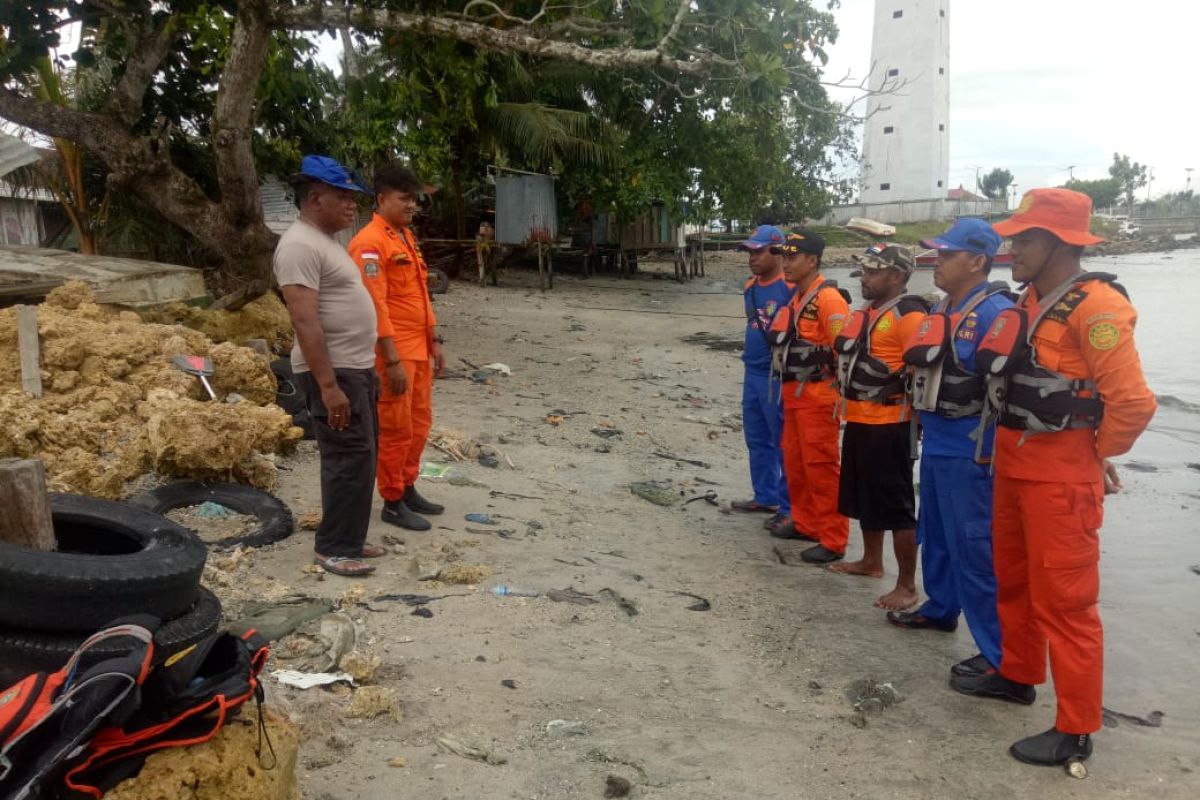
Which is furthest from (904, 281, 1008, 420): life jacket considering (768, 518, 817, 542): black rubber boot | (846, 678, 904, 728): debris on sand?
(768, 518, 817, 542): black rubber boot

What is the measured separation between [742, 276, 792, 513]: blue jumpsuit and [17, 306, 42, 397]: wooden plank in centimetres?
463

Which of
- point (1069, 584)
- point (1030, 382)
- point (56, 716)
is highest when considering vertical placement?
point (1030, 382)

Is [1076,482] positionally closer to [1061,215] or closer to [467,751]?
[1061,215]

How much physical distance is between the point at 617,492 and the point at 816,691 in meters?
3.18

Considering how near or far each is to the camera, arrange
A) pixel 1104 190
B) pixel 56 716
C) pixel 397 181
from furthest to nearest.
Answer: pixel 1104 190
pixel 397 181
pixel 56 716

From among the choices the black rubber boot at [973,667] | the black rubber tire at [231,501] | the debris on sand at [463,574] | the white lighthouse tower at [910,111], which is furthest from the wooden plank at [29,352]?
the white lighthouse tower at [910,111]

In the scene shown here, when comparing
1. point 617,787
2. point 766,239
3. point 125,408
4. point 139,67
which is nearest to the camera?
point 617,787

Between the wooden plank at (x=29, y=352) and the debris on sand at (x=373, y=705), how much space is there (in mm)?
4075

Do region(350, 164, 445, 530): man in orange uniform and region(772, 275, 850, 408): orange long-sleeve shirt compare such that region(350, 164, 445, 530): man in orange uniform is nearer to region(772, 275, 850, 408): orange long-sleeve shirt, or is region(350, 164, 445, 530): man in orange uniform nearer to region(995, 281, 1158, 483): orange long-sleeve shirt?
region(772, 275, 850, 408): orange long-sleeve shirt

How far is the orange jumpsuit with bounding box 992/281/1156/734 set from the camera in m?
3.06

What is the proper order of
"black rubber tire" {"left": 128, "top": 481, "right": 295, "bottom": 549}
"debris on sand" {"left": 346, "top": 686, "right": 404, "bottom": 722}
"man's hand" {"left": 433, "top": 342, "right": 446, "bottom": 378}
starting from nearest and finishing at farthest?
"debris on sand" {"left": 346, "top": 686, "right": 404, "bottom": 722} → "black rubber tire" {"left": 128, "top": 481, "right": 295, "bottom": 549} → "man's hand" {"left": 433, "top": 342, "right": 446, "bottom": 378}

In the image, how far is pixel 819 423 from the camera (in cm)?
540

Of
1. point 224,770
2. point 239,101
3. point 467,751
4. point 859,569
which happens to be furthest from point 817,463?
point 239,101

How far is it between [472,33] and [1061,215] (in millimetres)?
6155
